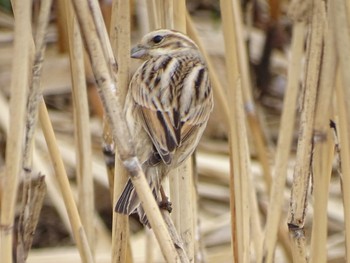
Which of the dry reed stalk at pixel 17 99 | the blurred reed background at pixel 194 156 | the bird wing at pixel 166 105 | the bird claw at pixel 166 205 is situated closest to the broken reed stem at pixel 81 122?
the blurred reed background at pixel 194 156

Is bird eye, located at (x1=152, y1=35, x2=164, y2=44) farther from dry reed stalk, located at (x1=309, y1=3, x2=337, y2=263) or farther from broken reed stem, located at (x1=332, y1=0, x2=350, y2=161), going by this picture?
broken reed stem, located at (x1=332, y1=0, x2=350, y2=161)

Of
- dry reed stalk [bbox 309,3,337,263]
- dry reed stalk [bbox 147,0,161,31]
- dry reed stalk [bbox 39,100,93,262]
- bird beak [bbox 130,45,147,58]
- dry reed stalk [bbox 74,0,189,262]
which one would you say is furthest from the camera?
bird beak [bbox 130,45,147,58]

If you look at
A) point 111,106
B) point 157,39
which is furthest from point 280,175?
point 111,106

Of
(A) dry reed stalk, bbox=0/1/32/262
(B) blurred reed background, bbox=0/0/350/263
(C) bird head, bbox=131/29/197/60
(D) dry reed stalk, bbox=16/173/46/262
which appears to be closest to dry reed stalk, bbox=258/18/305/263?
(B) blurred reed background, bbox=0/0/350/263

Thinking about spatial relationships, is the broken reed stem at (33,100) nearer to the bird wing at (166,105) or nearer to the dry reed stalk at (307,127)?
the bird wing at (166,105)

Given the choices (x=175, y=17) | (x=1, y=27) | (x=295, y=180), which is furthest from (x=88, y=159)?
(x=1, y=27)

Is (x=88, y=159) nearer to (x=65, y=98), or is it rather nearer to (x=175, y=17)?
(x=175, y=17)

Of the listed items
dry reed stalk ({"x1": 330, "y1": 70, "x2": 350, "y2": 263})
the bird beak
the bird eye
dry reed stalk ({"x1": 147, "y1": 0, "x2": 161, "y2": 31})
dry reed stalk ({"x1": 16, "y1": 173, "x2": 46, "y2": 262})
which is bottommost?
dry reed stalk ({"x1": 16, "y1": 173, "x2": 46, "y2": 262})

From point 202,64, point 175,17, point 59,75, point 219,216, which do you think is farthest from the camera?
point 59,75
